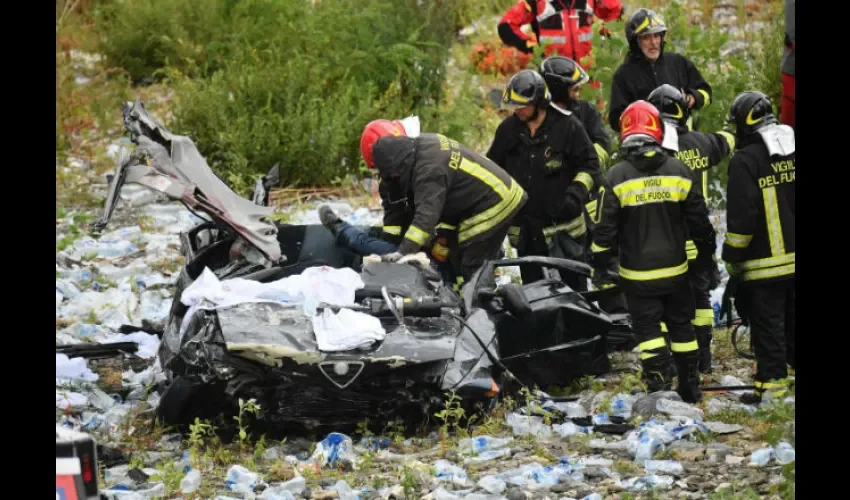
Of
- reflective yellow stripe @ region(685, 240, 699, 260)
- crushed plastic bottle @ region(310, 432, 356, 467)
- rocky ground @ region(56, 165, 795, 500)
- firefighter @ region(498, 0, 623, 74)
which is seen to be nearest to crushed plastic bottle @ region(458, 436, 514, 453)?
rocky ground @ region(56, 165, 795, 500)

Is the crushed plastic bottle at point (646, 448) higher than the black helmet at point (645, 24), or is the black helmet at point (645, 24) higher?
the black helmet at point (645, 24)

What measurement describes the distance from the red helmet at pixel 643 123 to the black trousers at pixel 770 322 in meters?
0.96

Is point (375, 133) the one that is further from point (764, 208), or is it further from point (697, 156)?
point (764, 208)

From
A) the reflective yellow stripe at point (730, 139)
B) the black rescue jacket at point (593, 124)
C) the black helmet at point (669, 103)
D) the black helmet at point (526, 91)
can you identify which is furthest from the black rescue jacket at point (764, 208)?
the black rescue jacket at point (593, 124)

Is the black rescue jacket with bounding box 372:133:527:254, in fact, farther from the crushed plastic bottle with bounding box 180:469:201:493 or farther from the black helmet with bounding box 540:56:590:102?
the crushed plastic bottle with bounding box 180:469:201:493

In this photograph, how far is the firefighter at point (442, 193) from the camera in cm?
697

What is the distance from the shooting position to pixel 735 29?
1453 centimetres

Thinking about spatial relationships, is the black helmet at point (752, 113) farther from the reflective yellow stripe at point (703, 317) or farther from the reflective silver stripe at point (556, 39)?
the reflective silver stripe at point (556, 39)

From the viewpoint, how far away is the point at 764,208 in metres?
6.35

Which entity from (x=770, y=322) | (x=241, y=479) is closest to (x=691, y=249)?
(x=770, y=322)

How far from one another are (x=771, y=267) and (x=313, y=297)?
8.03 feet

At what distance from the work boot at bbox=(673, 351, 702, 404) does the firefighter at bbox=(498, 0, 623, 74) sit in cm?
452

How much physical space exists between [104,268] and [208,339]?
4435mm
